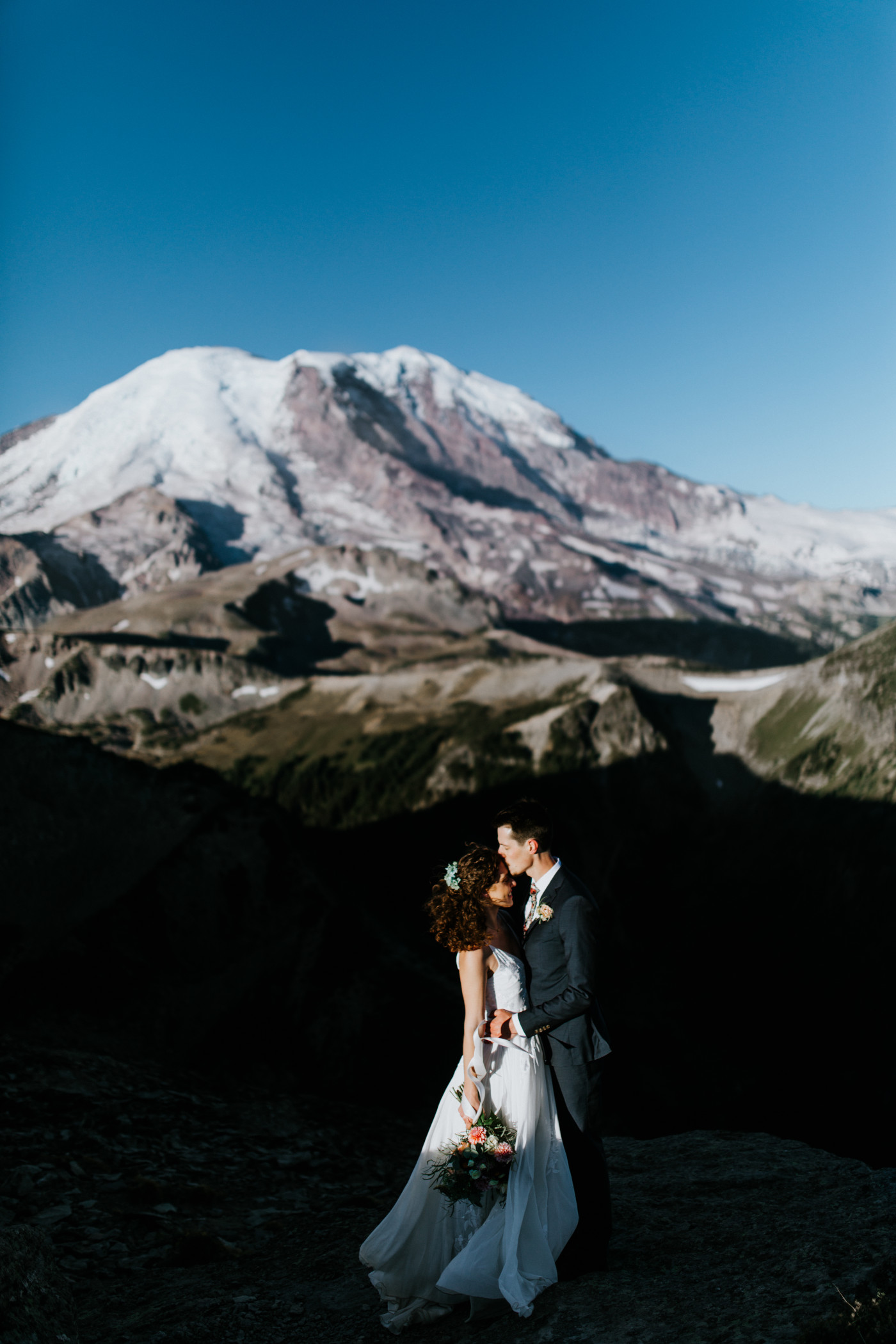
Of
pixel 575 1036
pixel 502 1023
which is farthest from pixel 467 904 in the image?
pixel 575 1036

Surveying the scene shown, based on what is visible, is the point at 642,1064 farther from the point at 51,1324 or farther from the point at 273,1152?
the point at 51,1324

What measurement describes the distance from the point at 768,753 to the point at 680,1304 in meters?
87.9

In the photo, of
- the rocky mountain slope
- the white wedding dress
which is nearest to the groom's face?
the white wedding dress

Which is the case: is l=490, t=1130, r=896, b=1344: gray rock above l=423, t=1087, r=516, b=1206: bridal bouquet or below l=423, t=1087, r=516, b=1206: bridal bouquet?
below

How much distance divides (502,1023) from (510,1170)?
1.22 m

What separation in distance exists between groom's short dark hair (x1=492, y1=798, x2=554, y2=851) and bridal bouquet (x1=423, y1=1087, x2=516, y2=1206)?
2.38 m

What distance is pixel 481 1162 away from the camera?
21.7 ft

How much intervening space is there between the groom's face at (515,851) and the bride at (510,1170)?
11 cm

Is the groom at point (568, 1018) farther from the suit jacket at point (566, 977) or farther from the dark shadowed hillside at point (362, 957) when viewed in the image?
the dark shadowed hillside at point (362, 957)

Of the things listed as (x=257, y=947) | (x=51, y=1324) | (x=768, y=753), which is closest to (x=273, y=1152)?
(x=51, y=1324)

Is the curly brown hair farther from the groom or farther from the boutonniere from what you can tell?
the boutonniere

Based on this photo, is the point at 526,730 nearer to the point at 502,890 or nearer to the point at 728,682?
the point at 728,682

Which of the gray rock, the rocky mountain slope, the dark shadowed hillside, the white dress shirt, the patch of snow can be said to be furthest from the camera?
the patch of snow

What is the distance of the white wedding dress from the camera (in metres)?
6.40
